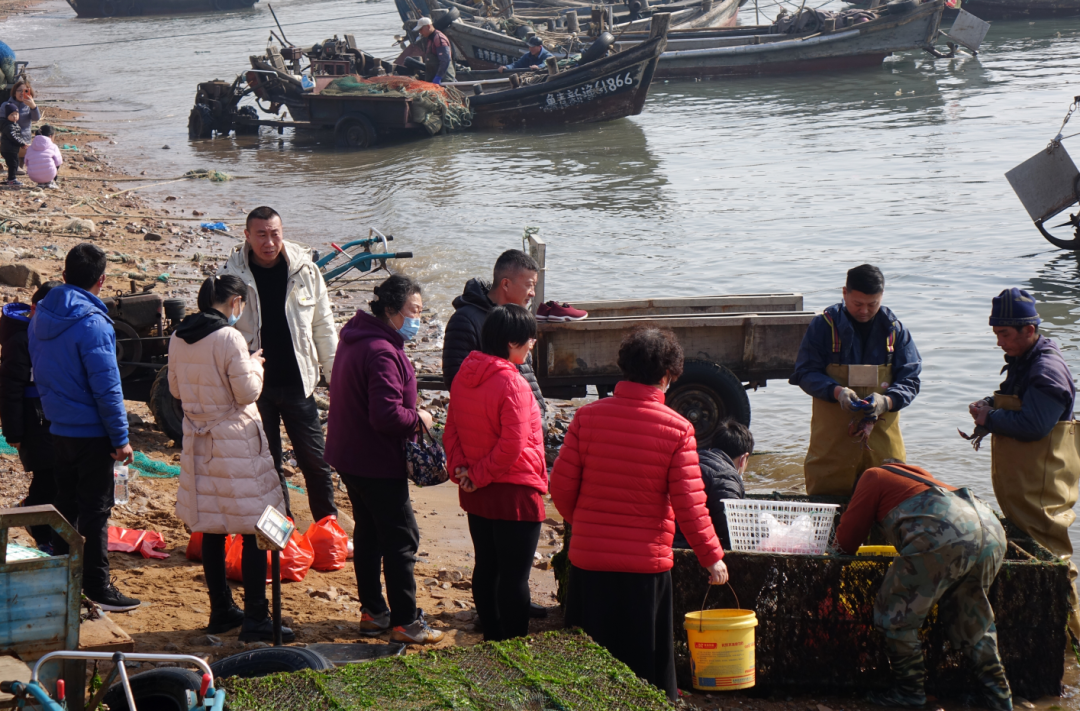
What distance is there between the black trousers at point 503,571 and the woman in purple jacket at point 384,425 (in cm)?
34

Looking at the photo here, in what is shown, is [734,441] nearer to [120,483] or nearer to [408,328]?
[408,328]

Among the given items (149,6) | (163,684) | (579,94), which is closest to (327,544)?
(163,684)

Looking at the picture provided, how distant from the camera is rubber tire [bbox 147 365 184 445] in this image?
6.89 m

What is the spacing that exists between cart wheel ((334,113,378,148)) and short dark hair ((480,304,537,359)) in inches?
753

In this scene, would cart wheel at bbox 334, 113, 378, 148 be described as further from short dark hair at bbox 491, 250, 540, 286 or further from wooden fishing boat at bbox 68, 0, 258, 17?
wooden fishing boat at bbox 68, 0, 258, 17

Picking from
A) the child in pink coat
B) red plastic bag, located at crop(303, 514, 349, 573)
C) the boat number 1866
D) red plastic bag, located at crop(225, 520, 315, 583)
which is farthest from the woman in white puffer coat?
the boat number 1866

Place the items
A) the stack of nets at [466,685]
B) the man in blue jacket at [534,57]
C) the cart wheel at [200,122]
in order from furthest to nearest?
the man in blue jacket at [534,57] < the cart wheel at [200,122] < the stack of nets at [466,685]

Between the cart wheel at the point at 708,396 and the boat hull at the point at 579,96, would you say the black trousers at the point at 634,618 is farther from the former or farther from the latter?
the boat hull at the point at 579,96

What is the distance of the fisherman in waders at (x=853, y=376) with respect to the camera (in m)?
4.91

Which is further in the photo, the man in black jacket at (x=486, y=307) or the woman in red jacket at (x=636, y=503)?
the man in black jacket at (x=486, y=307)

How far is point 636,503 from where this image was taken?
3564 millimetres

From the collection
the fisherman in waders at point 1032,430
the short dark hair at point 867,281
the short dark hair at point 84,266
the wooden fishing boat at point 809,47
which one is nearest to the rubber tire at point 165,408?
the short dark hair at point 84,266

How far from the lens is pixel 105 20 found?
2263 inches

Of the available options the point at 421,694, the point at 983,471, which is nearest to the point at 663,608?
the point at 421,694
